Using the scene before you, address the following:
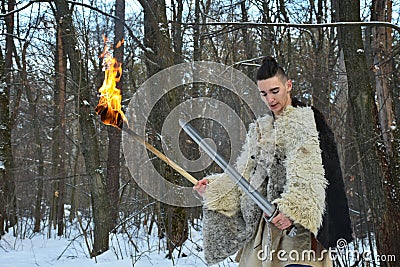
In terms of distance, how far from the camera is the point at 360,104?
5250mm

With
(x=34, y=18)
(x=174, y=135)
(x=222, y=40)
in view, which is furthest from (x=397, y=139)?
(x=34, y=18)

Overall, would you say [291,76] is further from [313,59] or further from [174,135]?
[174,135]

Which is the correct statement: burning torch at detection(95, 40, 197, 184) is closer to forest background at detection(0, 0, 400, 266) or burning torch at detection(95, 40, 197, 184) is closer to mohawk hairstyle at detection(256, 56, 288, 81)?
mohawk hairstyle at detection(256, 56, 288, 81)

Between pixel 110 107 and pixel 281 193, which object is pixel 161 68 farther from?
pixel 281 193

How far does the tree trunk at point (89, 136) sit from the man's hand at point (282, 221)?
5.28 metres

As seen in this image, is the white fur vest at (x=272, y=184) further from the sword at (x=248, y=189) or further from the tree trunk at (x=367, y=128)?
the tree trunk at (x=367, y=128)

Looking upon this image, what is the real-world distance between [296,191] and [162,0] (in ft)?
17.2

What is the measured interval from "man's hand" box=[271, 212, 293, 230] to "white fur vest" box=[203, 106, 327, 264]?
3 centimetres

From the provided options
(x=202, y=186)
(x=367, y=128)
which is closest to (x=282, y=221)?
(x=202, y=186)

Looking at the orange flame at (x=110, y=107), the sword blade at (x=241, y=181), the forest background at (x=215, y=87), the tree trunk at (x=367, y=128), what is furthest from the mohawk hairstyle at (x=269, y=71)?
the tree trunk at (x=367, y=128)

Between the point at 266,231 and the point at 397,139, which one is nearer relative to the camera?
the point at 266,231

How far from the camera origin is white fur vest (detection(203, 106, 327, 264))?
260cm

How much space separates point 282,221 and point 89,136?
5374 mm

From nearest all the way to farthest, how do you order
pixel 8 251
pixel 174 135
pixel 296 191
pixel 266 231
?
1. pixel 296 191
2. pixel 266 231
3. pixel 174 135
4. pixel 8 251
